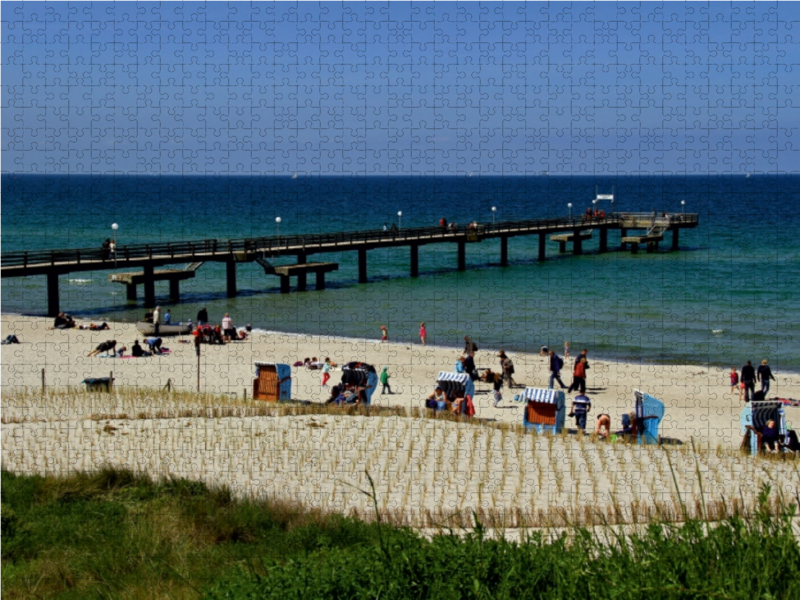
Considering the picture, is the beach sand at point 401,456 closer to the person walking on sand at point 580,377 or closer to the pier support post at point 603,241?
the person walking on sand at point 580,377

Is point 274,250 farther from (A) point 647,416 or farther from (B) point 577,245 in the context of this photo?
(A) point 647,416

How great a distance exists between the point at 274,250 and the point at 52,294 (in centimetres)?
1188

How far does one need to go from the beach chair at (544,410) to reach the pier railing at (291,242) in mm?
26464

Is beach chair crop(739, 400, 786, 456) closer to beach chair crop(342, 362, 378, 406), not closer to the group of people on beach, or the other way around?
the group of people on beach

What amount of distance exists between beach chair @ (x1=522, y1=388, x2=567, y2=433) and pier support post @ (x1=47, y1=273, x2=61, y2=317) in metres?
26.3

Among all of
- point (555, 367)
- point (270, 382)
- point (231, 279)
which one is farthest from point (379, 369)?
point (231, 279)

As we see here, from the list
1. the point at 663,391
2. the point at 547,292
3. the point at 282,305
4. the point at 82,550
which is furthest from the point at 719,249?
the point at 82,550

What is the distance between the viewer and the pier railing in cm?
4098

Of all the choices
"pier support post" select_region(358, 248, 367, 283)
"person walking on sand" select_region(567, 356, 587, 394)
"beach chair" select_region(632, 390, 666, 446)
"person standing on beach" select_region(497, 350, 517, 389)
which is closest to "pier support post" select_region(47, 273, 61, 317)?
"pier support post" select_region(358, 248, 367, 283)

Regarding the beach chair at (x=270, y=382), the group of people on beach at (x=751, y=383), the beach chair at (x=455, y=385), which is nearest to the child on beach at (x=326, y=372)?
the beach chair at (x=270, y=382)

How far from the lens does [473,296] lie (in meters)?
47.2

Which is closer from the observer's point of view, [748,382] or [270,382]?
[270,382]

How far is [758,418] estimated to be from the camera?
1798cm

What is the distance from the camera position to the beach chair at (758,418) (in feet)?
56.7
